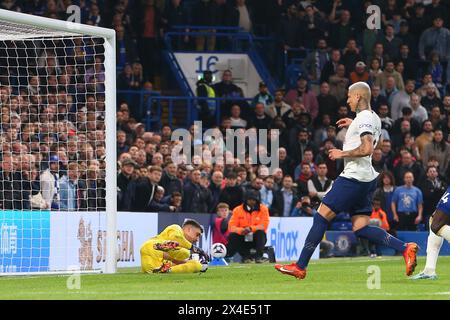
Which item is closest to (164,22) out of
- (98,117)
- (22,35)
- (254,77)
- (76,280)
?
(254,77)

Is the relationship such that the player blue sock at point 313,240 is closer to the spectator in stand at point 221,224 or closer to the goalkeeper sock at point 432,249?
the goalkeeper sock at point 432,249

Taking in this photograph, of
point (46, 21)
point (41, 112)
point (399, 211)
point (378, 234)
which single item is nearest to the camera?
point (378, 234)

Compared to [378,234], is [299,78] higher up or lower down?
higher up

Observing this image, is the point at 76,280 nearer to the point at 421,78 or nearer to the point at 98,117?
the point at 98,117

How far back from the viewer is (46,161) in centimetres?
2002

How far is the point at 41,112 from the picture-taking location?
20469 mm

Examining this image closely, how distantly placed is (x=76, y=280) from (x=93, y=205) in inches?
237

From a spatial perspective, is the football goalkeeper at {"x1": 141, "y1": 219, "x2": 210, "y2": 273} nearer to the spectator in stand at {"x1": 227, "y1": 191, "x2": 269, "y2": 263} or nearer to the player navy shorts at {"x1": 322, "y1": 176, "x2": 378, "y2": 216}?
the player navy shorts at {"x1": 322, "y1": 176, "x2": 378, "y2": 216}

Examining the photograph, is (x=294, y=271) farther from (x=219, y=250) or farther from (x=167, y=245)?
(x=219, y=250)

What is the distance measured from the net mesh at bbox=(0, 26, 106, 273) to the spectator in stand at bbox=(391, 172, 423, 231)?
22.0ft

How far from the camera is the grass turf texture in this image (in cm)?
1188

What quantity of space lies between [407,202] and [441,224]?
1150 cm

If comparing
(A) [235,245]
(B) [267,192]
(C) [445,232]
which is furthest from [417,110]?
(C) [445,232]

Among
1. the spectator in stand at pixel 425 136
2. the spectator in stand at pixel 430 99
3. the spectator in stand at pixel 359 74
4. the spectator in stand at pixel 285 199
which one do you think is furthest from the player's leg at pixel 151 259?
the spectator in stand at pixel 430 99
